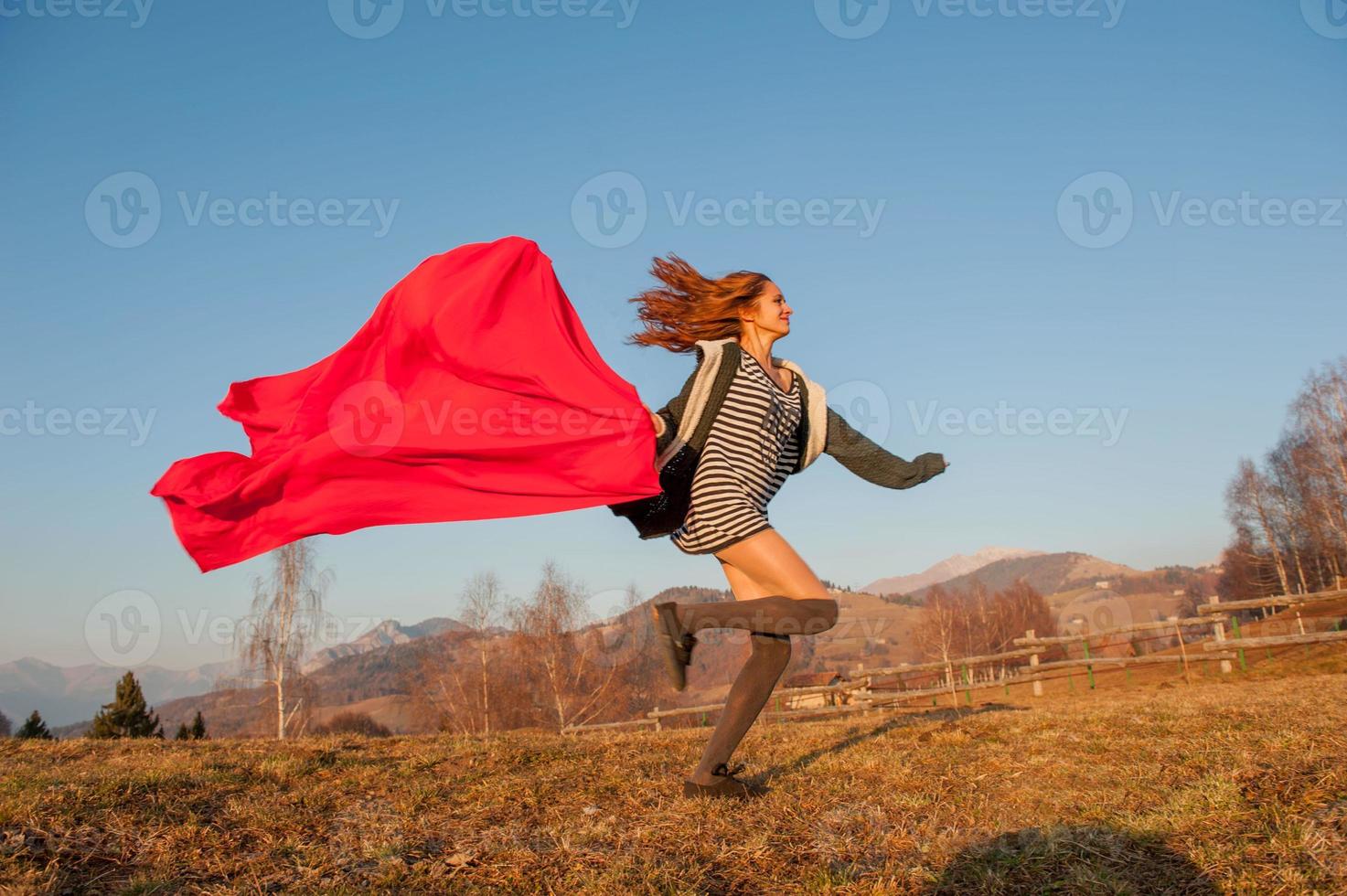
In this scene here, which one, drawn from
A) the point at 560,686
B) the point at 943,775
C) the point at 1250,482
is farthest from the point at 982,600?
the point at 943,775

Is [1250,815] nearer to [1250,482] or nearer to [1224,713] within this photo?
[1224,713]

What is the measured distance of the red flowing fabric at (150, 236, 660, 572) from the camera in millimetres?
4008

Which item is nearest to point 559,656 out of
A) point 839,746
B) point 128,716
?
point 128,716

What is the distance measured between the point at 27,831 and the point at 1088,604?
164 m

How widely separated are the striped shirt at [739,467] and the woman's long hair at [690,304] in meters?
0.46

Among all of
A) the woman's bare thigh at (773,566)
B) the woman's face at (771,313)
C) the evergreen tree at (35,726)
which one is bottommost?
the evergreen tree at (35,726)

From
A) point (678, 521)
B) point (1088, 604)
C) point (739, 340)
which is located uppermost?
point (739, 340)

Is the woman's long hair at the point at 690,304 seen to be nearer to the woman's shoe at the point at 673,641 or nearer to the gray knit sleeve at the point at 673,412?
the gray knit sleeve at the point at 673,412

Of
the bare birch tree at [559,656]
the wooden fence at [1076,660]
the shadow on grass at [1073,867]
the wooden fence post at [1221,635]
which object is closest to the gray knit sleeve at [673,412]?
the shadow on grass at [1073,867]

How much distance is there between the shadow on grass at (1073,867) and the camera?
2295 mm

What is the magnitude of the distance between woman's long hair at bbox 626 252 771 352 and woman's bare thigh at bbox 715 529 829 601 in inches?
52.0

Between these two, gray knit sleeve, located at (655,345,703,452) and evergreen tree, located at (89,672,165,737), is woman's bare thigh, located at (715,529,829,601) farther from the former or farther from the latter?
evergreen tree, located at (89,672,165,737)

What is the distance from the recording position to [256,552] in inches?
162

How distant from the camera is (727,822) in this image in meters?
3.15
